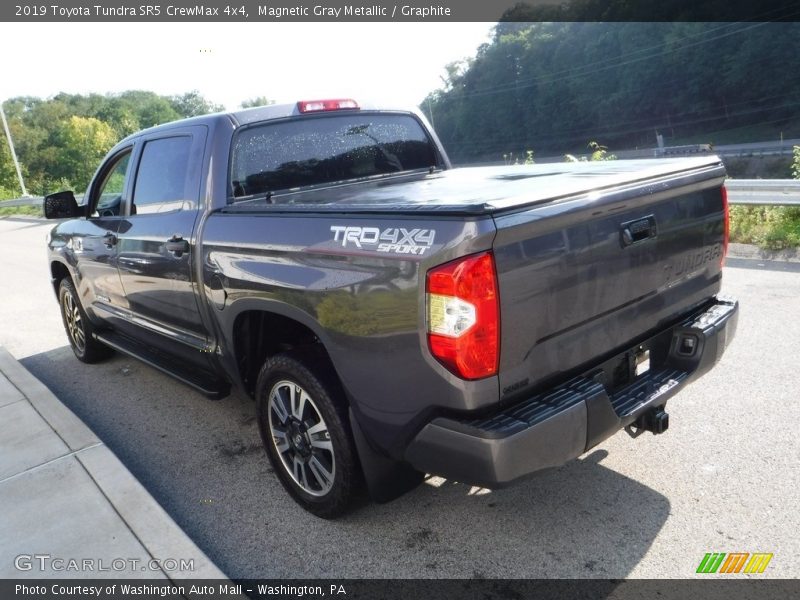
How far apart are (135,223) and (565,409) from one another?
3308mm

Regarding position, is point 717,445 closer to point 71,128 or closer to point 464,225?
point 464,225

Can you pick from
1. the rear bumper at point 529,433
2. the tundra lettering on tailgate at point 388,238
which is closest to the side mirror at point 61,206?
the tundra lettering on tailgate at point 388,238

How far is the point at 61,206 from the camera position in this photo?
201 inches

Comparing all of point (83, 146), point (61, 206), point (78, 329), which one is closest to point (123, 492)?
point (61, 206)

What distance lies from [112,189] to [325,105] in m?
2.02

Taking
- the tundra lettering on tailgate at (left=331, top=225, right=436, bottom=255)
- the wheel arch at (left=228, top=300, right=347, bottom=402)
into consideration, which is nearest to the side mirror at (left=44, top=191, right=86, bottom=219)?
the wheel arch at (left=228, top=300, right=347, bottom=402)

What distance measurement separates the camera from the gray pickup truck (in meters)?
2.34

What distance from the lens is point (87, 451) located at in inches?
156

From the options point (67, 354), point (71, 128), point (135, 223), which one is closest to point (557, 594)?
point (135, 223)

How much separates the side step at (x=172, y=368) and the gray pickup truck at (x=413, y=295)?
1.0 inches

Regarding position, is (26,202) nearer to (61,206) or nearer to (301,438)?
(61,206)

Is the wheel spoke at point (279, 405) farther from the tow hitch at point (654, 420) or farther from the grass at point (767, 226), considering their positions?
the grass at point (767, 226)

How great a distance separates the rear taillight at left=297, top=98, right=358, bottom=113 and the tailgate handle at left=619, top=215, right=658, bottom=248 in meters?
2.26

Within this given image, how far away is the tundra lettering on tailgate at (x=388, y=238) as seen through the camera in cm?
234
